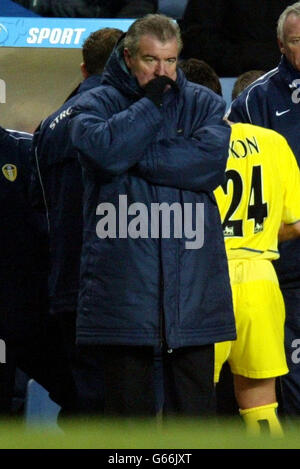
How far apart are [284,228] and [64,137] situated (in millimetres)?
947

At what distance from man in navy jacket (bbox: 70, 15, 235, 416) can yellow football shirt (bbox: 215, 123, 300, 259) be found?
437 mm

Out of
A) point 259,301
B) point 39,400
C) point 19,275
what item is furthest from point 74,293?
point 39,400

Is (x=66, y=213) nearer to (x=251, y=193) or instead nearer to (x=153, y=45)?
(x=251, y=193)

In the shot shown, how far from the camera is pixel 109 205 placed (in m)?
4.37

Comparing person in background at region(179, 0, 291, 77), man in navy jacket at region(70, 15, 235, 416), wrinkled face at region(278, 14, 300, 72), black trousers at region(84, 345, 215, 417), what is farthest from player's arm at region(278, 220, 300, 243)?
person in background at region(179, 0, 291, 77)

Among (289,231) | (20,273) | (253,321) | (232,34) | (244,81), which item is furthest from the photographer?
(232,34)

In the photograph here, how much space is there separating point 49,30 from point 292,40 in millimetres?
1820

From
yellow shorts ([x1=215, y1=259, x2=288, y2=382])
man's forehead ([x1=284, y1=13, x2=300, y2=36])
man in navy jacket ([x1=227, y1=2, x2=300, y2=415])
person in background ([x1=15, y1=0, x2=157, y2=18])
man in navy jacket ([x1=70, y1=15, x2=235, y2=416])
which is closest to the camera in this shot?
man in navy jacket ([x1=70, y1=15, x2=235, y2=416])

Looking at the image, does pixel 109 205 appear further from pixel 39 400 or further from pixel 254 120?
pixel 39 400

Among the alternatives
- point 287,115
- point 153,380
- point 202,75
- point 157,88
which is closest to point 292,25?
point 287,115

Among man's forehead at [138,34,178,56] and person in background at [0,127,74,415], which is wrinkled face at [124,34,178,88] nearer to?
man's forehead at [138,34,178,56]

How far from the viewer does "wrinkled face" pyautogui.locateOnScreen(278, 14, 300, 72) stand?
5770mm

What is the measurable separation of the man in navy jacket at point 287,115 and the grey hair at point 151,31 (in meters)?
1.35

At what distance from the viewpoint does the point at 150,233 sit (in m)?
4.37
